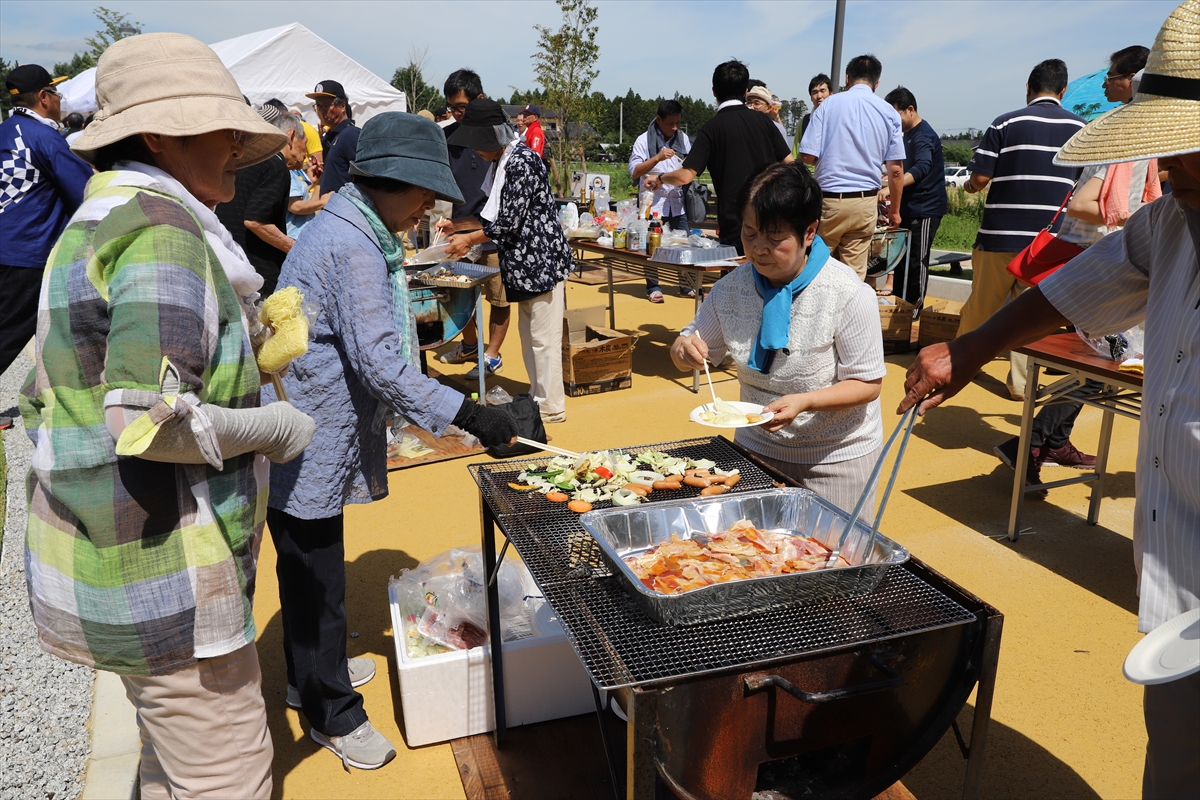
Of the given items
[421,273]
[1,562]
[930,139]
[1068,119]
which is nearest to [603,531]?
[1,562]

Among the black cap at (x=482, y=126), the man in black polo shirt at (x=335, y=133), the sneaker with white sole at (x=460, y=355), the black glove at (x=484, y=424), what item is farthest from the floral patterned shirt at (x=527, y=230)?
the black glove at (x=484, y=424)

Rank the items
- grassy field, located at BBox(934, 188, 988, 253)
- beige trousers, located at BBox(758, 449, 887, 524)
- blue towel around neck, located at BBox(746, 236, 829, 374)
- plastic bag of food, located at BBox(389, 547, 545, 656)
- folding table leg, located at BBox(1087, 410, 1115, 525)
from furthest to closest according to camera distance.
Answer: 1. grassy field, located at BBox(934, 188, 988, 253)
2. folding table leg, located at BBox(1087, 410, 1115, 525)
3. plastic bag of food, located at BBox(389, 547, 545, 656)
4. beige trousers, located at BBox(758, 449, 887, 524)
5. blue towel around neck, located at BBox(746, 236, 829, 374)

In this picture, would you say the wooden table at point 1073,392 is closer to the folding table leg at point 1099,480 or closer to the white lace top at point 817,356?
the folding table leg at point 1099,480

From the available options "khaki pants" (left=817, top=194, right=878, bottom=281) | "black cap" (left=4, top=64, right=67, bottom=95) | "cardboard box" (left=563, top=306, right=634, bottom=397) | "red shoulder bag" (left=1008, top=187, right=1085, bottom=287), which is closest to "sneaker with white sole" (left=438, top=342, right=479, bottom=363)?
"cardboard box" (left=563, top=306, right=634, bottom=397)

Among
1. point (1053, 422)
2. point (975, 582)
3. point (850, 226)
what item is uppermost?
point (850, 226)

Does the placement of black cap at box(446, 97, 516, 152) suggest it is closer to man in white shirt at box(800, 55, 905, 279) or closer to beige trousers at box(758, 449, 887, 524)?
man in white shirt at box(800, 55, 905, 279)

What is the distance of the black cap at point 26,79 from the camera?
19.9ft

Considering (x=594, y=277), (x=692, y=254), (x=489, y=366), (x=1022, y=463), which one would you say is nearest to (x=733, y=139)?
(x=692, y=254)

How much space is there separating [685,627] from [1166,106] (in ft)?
4.35

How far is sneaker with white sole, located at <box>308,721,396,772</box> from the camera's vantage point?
2773 millimetres

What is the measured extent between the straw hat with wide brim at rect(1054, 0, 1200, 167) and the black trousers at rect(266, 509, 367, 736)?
235cm

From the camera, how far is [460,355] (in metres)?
7.86

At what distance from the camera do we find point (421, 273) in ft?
19.5

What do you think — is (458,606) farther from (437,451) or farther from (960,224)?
(960,224)
